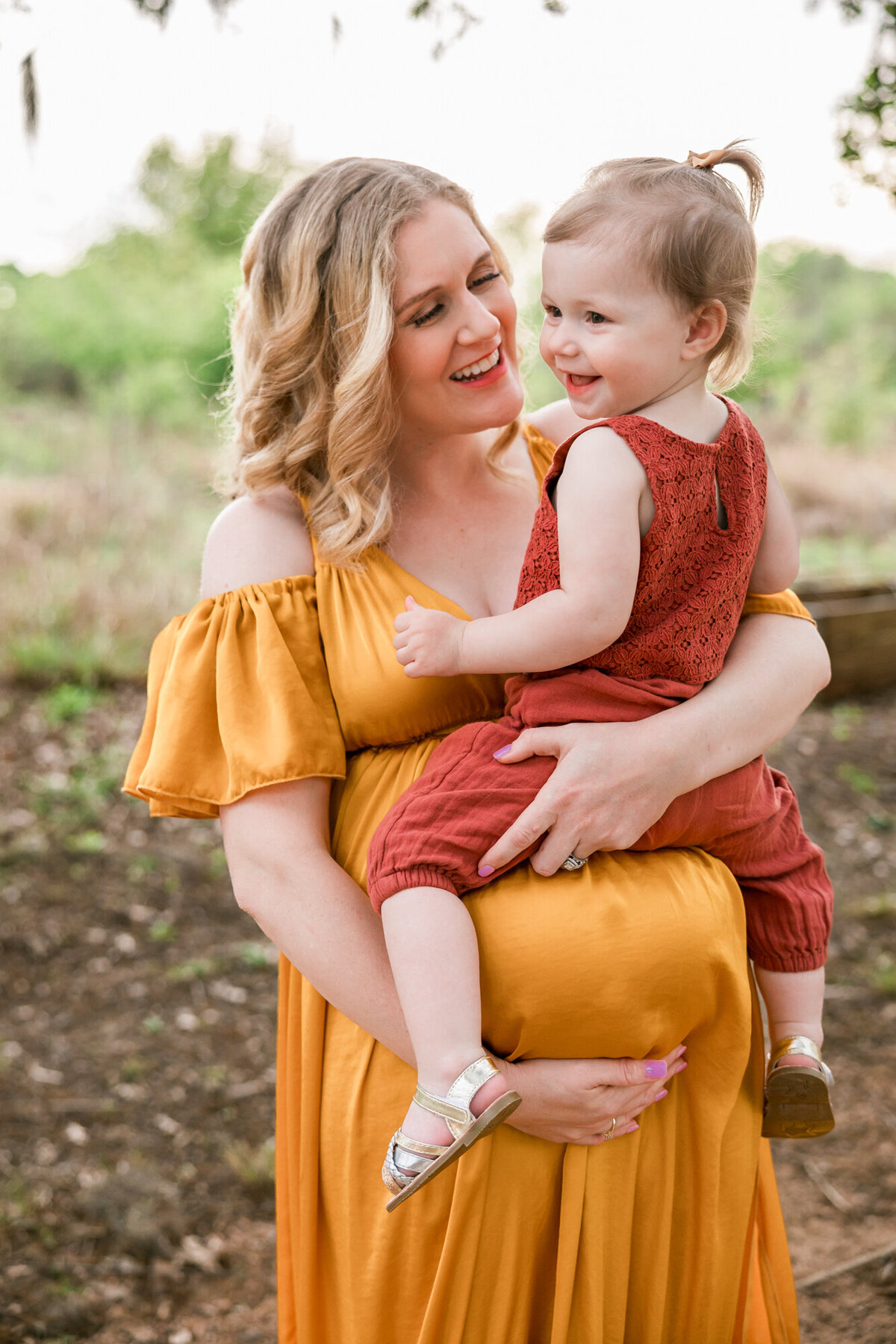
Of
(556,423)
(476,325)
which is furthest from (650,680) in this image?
(556,423)

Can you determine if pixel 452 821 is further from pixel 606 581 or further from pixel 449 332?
pixel 449 332

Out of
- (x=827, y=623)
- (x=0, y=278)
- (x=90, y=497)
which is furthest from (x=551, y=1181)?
(x=0, y=278)

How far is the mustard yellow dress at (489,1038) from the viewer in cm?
148

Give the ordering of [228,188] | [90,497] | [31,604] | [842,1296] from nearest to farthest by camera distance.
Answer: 1. [842,1296]
2. [31,604]
3. [90,497]
4. [228,188]

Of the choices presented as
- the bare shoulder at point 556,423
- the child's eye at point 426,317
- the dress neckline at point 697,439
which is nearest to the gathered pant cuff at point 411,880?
the dress neckline at point 697,439

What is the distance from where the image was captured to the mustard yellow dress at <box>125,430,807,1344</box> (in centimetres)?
148

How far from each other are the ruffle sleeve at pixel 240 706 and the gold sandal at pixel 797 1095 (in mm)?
831

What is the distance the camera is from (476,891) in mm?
1515

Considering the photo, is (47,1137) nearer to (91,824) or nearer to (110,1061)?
(110,1061)

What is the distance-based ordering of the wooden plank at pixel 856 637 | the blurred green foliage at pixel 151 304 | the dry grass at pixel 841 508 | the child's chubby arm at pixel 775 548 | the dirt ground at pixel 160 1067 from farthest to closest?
1. the blurred green foliage at pixel 151 304
2. the dry grass at pixel 841 508
3. the wooden plank at pixel 856 637
4. the dirt ground at pixel 160 1067
5. the child's chubby arm at pixel 775 548

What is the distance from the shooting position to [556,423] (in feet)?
6.97

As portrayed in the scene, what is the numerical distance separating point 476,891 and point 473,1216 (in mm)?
481

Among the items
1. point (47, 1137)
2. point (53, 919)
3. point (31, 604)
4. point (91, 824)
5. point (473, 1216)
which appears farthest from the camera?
point (31, 604)

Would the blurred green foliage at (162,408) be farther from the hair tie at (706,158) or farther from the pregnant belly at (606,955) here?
the pregnant belly at (606,955)
